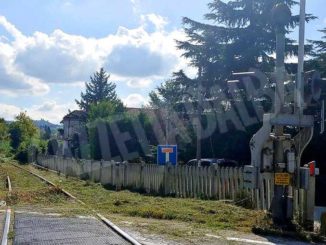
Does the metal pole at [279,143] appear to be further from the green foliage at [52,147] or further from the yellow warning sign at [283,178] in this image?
the green foliage at [52,147]

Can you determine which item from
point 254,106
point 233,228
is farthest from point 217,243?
point 254,106

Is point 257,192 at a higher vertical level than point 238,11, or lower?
lower

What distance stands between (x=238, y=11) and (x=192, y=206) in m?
23.3

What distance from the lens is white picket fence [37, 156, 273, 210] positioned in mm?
13159

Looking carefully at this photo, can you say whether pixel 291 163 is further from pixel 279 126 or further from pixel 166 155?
pixel 166 155

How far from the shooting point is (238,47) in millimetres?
33625

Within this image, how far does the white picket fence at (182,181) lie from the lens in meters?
13.2

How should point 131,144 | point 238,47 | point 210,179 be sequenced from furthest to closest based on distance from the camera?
point 131,144 → point 238,47 → point 210,179

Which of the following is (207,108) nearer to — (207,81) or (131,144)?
(207,81)

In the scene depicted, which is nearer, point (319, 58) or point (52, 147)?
point (319, 58)

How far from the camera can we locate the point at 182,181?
1753 centimetres

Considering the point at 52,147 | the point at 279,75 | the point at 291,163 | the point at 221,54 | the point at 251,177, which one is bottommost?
the point at 251,177

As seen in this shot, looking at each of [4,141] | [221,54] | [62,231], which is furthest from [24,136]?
[62,231]

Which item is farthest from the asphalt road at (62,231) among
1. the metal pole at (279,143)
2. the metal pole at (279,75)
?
the metal pole at (279,75)
